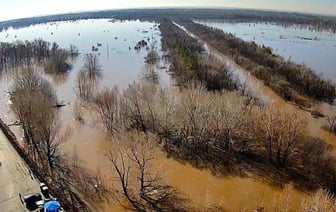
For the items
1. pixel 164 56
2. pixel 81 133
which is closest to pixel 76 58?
pixel 164 56

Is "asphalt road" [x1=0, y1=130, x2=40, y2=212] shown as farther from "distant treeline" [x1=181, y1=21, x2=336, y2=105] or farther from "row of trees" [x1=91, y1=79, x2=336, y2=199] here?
"distant treeline" [x1=181, y1=21, x2=336, y2=105]

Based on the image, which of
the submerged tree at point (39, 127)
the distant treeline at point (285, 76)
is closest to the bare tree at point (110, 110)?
the submerged tree at point (39, 127)

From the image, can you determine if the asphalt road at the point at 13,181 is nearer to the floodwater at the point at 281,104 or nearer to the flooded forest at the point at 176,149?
the flooded forest at the point at 176,149

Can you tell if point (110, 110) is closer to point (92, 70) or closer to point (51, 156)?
point (51, 156)

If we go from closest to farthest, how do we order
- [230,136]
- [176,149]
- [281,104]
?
[230,136] < [176,149] < [281,104]

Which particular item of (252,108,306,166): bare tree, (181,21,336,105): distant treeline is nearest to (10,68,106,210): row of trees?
(252,108,306,166): bare tree

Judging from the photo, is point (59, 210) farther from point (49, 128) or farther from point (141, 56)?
point (141, 56)

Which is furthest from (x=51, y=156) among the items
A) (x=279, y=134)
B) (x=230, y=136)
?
(x=279, y=134)

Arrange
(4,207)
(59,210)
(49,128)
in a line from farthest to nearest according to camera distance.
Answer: (49,128) < (4,207) < (59,210)

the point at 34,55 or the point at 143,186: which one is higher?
the point at 34,55
